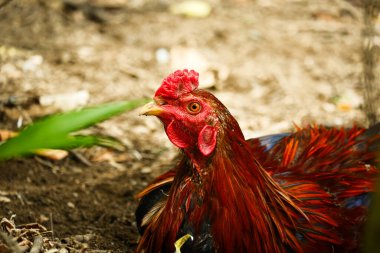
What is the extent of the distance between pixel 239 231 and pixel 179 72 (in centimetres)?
86

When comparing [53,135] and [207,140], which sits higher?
[53,135]

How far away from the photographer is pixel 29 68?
6.01m

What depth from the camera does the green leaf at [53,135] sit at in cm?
209

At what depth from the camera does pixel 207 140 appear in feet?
9.40

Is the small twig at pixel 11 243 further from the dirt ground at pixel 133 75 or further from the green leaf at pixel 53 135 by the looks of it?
the dirt ground at pixel 133 75

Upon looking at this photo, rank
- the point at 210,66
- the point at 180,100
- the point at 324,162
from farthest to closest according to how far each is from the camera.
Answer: the point at 210,66 → the point at 324,162 → the point at 180,100

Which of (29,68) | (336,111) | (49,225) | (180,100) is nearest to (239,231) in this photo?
(180,100)

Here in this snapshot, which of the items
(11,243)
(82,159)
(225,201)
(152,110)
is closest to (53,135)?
(11,243)

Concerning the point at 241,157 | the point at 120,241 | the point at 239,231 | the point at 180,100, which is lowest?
the point at 120,241

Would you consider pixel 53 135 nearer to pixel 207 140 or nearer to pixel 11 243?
pixel 11 243

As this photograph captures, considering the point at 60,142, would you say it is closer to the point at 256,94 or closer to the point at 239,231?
the point at 239,231

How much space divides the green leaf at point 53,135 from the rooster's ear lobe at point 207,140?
23.6 inches

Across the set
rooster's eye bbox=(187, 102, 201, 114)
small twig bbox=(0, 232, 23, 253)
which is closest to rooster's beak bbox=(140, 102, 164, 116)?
rooster's eye bbox=(187, 102, 201, 114)

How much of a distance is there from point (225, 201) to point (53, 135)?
109cm
